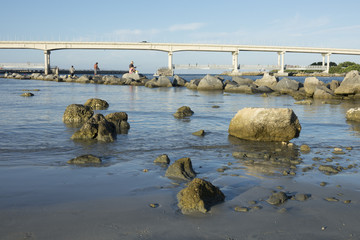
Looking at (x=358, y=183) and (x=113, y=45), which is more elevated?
Result: (x=113, y=45)

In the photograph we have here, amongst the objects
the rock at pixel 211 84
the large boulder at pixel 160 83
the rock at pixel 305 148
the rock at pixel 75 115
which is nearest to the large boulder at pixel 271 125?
the rock at pixel 305 148

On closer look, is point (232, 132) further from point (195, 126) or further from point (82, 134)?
point (82, 134)

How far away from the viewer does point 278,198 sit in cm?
452

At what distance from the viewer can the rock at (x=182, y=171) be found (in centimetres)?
550

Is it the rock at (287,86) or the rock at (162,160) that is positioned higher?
the rock at (287,86)

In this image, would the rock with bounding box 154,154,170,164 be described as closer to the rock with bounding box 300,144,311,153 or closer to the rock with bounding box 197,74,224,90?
the rock with bounding box 300,144,311,153

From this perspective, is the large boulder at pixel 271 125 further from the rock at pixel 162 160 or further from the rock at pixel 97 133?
the rock at pixel 97 133

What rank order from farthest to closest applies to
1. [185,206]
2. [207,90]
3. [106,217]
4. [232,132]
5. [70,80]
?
[70,80] < [207,90] < [232,132] < [185,206] < [106,217]

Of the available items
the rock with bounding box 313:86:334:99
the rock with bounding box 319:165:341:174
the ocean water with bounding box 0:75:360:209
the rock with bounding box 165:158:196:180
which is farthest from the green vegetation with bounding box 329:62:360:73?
the rock with bounding box 165:158:196:180

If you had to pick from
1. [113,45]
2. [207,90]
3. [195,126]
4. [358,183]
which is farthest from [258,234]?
[113,45]

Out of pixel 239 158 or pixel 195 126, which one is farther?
pixel 195 126

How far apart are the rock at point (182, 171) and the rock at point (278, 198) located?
135 centimetres

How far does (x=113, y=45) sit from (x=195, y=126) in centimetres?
7825

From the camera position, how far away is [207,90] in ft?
104
